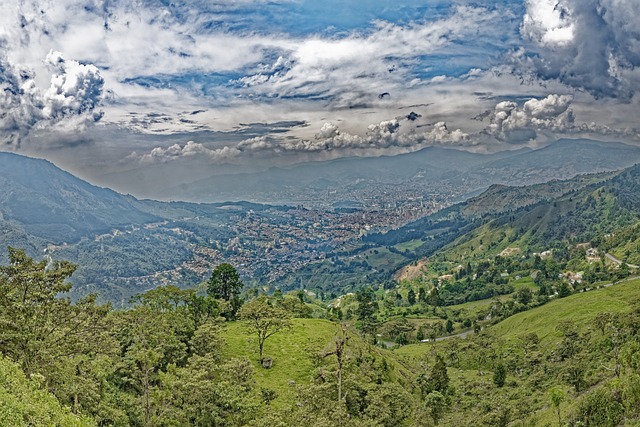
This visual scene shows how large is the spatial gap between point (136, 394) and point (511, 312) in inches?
5512

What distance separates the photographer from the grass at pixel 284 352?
155 feet

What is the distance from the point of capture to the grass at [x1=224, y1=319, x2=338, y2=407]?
47219 millimetres

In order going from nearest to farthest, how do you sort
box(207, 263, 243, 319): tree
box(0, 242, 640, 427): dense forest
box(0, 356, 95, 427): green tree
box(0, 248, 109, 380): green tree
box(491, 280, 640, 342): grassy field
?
box(0, 356, 95, 427): green tree < box(0, 248, 109, 380): green tree < box(0, 242, 640, 427): dense forest < box(207, 263, 243, 319): tree < box(491, 280, 640, 342): grassy field

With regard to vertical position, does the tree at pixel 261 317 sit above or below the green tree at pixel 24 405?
below

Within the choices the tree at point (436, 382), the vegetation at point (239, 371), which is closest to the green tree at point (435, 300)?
the vegetation at point (239, 371)

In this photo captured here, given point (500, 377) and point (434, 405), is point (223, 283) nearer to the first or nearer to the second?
point (434, 405)

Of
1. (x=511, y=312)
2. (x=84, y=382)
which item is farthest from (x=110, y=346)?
(x=511, y=312)

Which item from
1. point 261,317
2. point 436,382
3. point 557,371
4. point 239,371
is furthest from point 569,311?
point 239,371

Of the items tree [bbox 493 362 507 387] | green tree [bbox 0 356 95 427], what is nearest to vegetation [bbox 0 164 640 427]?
green tree [bbox 0 356 95 427]

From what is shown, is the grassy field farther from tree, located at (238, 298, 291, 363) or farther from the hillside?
tree, located at (238, 298, 291, 363)

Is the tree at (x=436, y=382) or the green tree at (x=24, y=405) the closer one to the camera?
the green tree at (x=24, y=405)

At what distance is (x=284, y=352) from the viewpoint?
5500 cm

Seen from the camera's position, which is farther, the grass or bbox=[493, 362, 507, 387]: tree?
bbox=[493, 362, 507, 387]: tree

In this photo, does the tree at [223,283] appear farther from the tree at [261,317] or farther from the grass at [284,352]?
the tree at [261,317]
